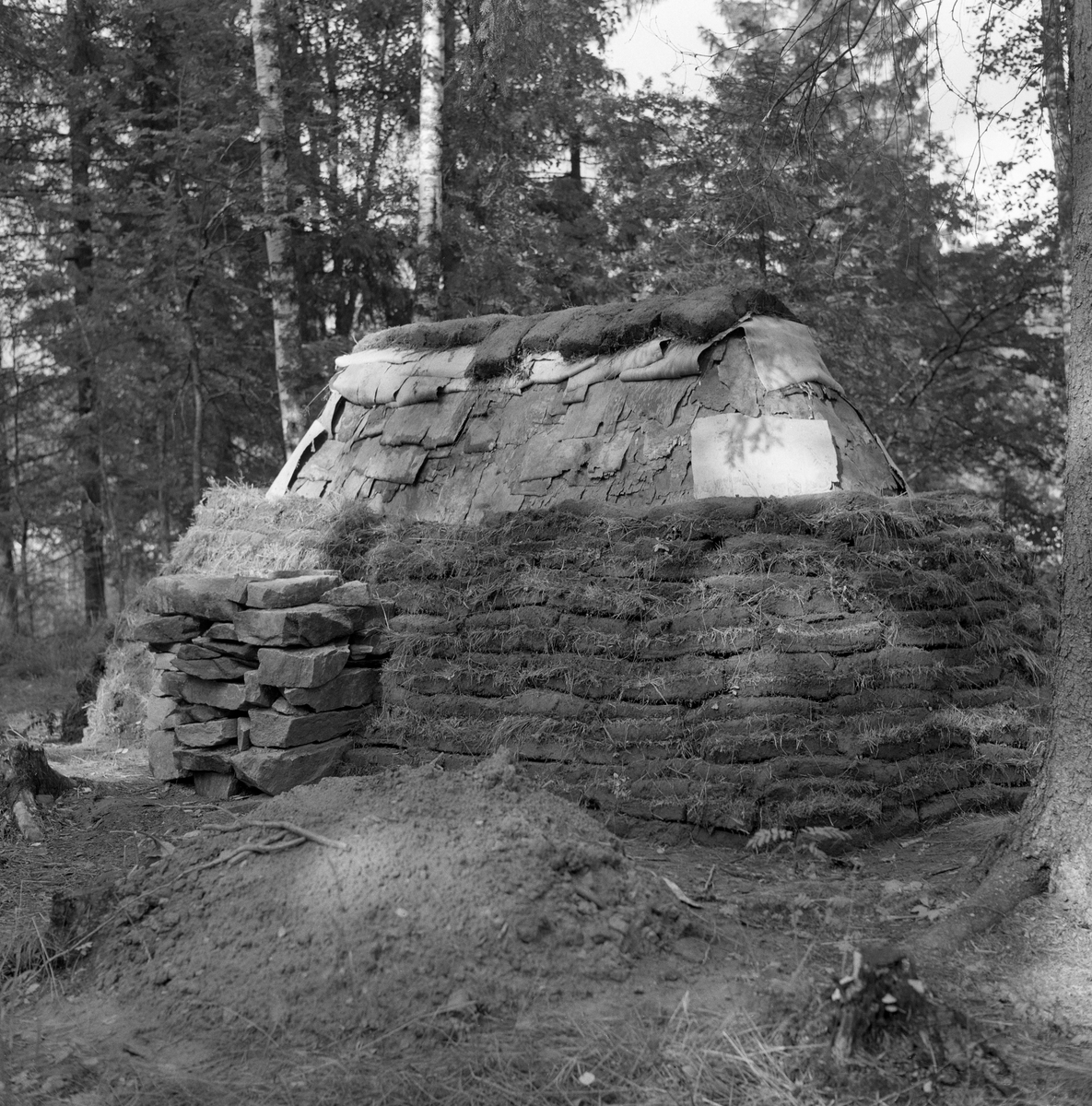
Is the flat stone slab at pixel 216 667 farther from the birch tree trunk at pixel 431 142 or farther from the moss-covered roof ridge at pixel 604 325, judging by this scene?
the birch tree trunk at pixel 431 142

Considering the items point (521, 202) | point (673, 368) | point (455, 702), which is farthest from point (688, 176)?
point (455, 702)

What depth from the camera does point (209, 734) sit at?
627 centimetres

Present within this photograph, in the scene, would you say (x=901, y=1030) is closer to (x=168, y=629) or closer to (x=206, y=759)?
(x=206, y=759)

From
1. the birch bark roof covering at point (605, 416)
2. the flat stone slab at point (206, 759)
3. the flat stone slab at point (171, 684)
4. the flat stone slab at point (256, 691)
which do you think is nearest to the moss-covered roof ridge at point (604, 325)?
the birch bark roof covering at point (605, 416)

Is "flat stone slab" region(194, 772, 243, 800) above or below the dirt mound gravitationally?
below

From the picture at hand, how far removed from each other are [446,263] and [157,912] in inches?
447

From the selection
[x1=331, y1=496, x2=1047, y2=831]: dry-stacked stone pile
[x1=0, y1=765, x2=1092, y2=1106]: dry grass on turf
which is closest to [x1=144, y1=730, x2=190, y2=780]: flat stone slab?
[x1=331, y1=496, x2=1047, y2=831]: dry-stacked stone pile

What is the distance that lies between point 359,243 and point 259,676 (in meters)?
11.0

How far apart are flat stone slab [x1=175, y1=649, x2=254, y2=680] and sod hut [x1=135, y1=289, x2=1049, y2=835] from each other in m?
0.03

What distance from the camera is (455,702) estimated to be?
5.95 meters

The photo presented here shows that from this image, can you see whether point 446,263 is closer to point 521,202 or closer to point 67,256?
point 521,202

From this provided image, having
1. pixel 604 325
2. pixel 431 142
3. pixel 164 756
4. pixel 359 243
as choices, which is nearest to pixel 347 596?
pixel 164 756

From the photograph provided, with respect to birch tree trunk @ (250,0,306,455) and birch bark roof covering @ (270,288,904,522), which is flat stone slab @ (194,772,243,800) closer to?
birch bark roof covering @ (270,288,904,522)

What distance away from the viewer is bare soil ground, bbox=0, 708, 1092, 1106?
2.81 meters
